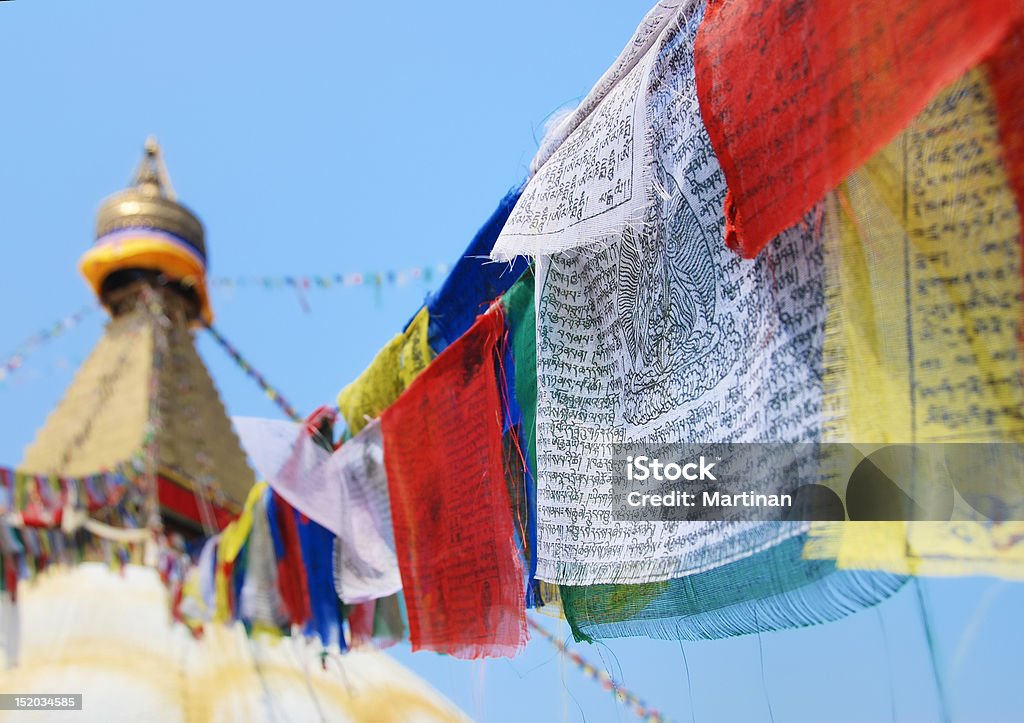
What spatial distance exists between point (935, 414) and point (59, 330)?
38.4 feet

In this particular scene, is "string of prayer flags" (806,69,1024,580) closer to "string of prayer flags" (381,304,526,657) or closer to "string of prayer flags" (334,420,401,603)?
"string of prayer flags" (381,304,526,657)

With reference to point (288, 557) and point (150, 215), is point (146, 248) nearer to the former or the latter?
point (150, 215)

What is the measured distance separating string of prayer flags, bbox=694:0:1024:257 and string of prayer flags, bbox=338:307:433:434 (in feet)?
5.32

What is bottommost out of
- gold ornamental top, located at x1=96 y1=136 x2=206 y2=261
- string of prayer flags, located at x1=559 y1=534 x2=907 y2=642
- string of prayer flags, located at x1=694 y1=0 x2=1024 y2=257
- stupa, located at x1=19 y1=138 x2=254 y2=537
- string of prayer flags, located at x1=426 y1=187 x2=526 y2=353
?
string of prayer flags, located at x1=559 y1=534 x2=907 y2=642

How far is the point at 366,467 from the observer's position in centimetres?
328

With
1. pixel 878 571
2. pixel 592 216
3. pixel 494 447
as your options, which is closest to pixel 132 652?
pixel 494 447

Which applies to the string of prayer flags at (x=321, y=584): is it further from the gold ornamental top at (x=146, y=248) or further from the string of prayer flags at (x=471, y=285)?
the gold ornamental top at (x=146, y=248)

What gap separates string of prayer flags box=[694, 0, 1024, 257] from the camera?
1.13 metres

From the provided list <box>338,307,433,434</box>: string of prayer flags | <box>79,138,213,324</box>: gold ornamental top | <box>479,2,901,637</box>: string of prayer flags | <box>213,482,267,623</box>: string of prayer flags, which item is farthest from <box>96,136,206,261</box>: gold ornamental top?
<box>479,2,901,637</box>: string of prayer flags

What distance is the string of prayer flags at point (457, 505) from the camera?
89.0 inches

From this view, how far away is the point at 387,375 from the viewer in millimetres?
3262

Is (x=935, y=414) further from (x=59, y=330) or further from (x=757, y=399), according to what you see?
(x=59, y=330)

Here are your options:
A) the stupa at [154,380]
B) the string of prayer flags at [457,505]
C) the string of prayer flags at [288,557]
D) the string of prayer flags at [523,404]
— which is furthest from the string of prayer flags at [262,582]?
the stupa at [154,380]

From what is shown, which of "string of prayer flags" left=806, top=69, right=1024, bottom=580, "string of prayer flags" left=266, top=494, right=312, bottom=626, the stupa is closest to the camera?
"string of prayer flags" left=806, top=69, right=1024, bottom=580
